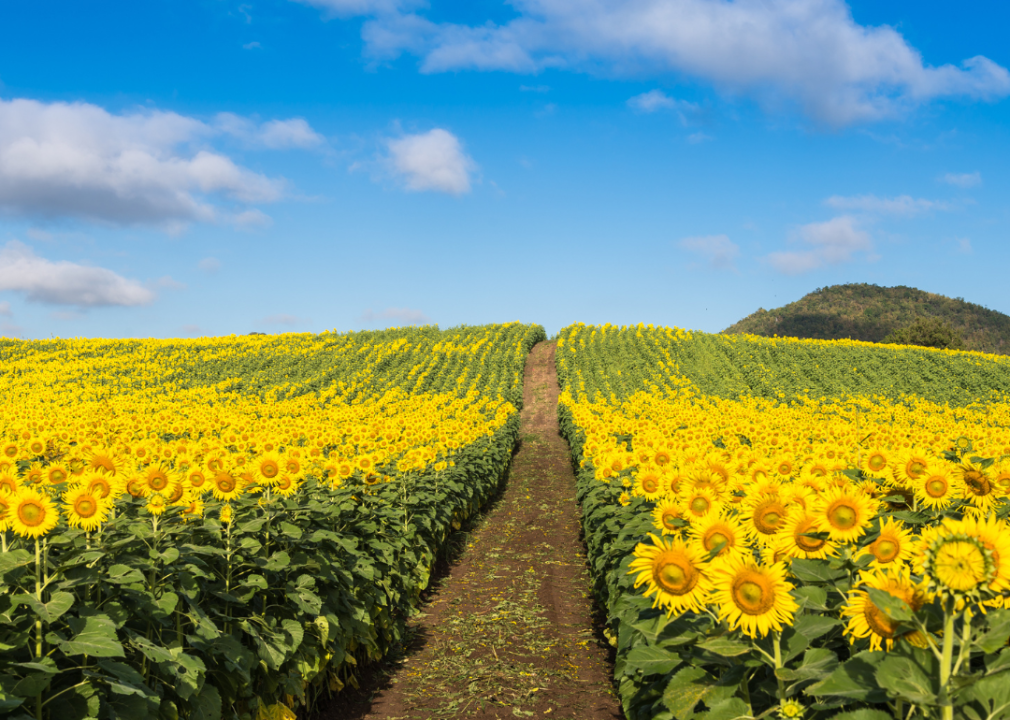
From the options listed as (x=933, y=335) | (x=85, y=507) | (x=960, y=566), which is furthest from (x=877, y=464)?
(x=933, y=335)

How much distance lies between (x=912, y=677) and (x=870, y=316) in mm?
152622

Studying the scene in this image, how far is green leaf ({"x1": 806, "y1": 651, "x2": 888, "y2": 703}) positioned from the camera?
226cm

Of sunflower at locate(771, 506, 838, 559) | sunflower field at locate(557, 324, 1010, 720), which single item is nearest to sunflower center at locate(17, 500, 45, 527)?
sunflower field at locate(557, 324, 1010, 720)

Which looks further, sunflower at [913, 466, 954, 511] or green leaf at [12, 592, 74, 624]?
sunflower at [913, 466, 954, 511]

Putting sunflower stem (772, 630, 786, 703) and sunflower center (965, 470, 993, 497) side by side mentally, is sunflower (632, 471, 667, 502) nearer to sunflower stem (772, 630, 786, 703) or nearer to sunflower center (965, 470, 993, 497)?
sunflower center (965, 470, 993, 497)

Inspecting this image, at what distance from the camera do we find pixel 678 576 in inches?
114

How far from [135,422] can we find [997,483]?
16.2 metres

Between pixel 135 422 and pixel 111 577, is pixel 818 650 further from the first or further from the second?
pixel 135 422

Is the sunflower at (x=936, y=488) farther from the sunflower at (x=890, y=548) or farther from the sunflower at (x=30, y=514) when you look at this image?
the sunflower at (x=30, y=514)

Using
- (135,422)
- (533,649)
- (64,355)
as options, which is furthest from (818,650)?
(64,355)

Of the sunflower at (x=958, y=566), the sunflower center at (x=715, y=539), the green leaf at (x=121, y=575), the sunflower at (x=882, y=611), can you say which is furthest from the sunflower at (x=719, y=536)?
the green leaf at (x=121, y=575)

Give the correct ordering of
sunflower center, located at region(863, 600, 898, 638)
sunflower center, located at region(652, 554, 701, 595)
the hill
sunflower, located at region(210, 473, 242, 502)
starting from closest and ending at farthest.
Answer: sunflower center, located at region(863, 600, 898, 638)
sunflower center, located at region(652, 554, 701, 595)
sunflower, located at region(210, 473, 242, 502)
the hill

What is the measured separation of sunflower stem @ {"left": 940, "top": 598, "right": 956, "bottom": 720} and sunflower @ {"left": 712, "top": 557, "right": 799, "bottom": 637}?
2.04ft

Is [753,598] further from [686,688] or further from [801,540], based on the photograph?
[686,688]
